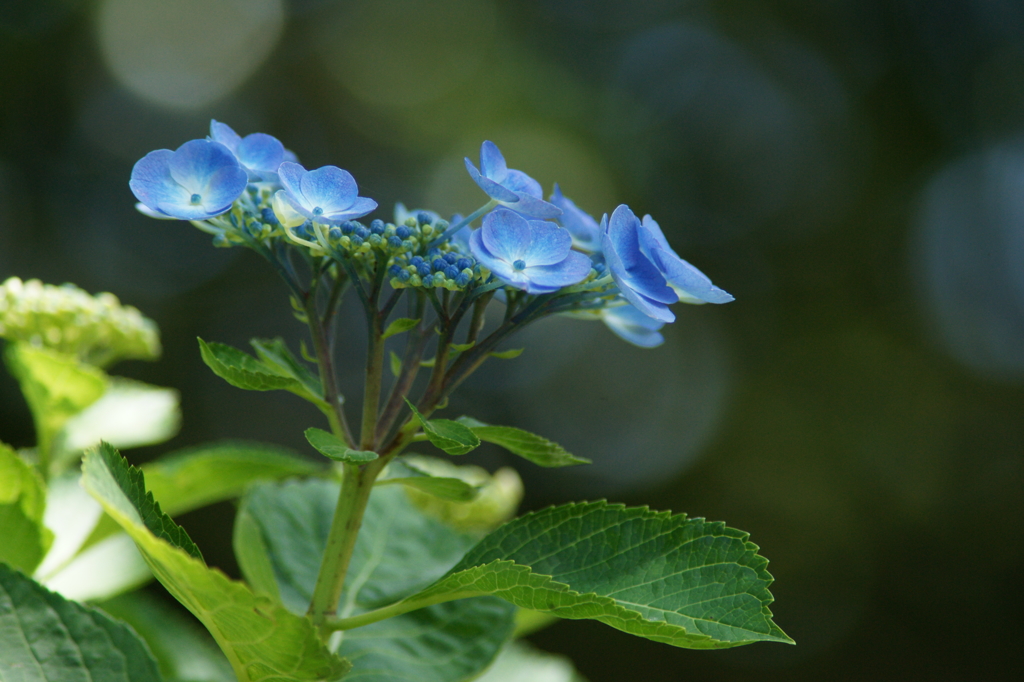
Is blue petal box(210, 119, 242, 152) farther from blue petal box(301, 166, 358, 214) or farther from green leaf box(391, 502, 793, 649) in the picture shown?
green leaf box(391, 502, 793, 649)

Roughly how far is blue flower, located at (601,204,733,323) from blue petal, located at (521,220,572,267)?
3 centimetres

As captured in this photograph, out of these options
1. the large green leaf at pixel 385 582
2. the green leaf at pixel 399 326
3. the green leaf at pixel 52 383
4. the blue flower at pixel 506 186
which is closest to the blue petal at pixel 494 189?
the blue flower at pixel 506 186

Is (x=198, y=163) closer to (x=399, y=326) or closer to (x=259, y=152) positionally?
(x=259, y=152)

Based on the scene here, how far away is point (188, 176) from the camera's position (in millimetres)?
571

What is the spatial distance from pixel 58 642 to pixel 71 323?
Result: 56 cm

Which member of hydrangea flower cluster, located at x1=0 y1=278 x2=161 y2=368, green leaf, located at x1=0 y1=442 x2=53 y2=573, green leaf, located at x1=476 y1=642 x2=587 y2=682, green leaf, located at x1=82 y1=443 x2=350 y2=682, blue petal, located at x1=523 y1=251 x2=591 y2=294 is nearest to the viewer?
green leaf, located at x1=82 y1=443 x2=350 y2=682

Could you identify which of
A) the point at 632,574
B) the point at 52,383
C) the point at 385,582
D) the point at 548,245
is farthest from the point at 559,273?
the point at 52,383

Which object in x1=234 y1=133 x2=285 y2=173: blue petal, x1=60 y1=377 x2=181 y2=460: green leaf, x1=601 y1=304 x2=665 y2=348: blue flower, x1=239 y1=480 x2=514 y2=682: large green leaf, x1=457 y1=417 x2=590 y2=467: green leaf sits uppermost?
x1=234 y1=133 x2=285 y2=173: blue petal

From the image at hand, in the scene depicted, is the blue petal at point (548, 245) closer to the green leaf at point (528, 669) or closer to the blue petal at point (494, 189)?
the blue petal at point (494, 189)

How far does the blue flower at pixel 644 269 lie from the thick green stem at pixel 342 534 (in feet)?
0.79

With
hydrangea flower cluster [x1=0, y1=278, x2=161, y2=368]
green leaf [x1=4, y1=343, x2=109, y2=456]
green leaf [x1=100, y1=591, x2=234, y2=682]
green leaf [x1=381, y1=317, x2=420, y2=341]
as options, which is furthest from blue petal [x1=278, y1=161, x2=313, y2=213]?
green leaf [x1=100, y1=591, x2=234, y2=682]

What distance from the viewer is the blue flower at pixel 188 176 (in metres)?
0.56

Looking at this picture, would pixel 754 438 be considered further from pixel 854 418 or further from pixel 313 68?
pixel 313 68

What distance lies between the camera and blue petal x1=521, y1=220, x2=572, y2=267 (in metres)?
0.55
